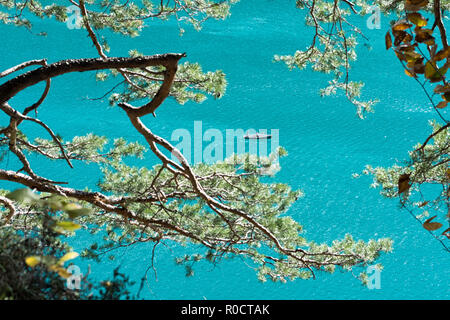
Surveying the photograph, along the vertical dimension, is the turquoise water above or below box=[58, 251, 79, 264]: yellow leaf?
above

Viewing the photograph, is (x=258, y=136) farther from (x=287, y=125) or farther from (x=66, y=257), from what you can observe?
(x=66, y=257)

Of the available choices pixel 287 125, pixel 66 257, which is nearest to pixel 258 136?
pixel 287 125

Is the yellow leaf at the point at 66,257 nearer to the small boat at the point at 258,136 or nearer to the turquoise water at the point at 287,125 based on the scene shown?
the turquoise water at the point at 287,125

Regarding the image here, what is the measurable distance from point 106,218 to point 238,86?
625cm

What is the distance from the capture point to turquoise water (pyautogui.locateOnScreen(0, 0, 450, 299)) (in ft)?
20.9

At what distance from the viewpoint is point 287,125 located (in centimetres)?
841

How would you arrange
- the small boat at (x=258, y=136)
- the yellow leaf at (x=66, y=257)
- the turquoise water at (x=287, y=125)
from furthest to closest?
the small boat at (x=258, y=136) < the turquoise water at (x=287, y=125) < the yellow leaf at (x=66, y=257)

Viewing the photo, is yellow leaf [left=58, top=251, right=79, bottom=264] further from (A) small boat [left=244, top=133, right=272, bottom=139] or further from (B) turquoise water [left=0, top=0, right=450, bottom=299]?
(A) small boat [left=244, top=133, right=272, bottom=139]

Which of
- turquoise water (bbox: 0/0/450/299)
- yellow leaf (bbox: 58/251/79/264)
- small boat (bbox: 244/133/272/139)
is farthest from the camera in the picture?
small boat (bbox: 244/133/272/139)

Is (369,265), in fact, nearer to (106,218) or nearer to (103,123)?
(106,218)

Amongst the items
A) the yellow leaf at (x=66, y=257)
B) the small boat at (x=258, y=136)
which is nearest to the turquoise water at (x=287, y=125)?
the small boat at (x=258, y=136)

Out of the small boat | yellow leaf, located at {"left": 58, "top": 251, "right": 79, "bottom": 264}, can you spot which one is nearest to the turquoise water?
the small boat

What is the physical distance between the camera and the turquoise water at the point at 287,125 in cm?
636
